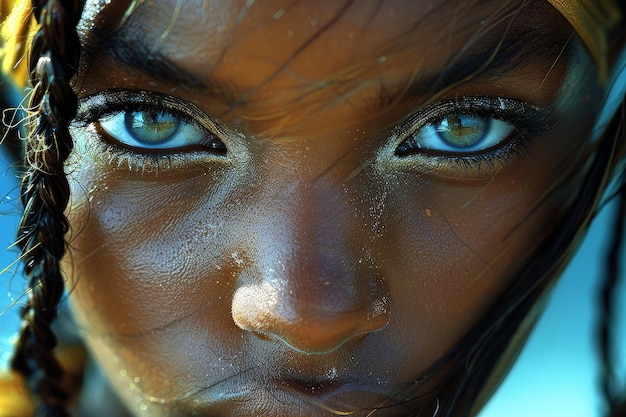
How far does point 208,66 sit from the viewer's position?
33.1 inches

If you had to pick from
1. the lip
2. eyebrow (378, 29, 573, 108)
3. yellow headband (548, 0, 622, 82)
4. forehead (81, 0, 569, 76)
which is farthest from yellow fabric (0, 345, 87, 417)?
yellow headband (548, 0, 622, 82)

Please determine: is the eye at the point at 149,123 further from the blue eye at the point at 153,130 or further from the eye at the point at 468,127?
the eye at the point at 468,127

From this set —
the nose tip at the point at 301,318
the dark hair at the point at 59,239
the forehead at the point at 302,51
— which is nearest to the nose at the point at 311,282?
the nose tip at the point at 301,318

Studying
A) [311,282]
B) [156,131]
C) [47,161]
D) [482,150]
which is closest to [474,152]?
[482,150]

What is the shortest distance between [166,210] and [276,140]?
187 mm

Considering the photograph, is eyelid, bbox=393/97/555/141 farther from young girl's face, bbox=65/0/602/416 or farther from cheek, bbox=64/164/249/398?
cheek, bbox=64/164/249/398

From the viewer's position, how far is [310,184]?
2.93 ft

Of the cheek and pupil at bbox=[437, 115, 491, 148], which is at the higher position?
pupil at bbox=[437, 115, 491, 148]

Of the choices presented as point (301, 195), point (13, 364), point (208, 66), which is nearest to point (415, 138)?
point (301, 195)

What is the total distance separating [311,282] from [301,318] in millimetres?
43

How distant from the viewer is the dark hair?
87 cm

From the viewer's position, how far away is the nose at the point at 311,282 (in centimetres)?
86

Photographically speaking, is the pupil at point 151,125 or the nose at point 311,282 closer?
the nose at point 311,282

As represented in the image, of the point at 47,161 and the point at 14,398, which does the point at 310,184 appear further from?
the point at 14,398
